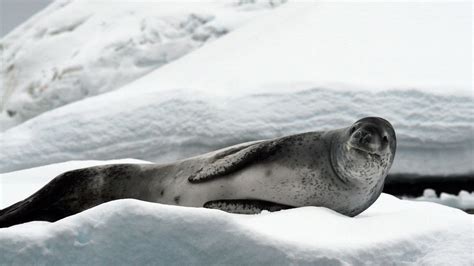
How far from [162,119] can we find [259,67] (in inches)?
27.5

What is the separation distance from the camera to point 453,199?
4012 millimetres

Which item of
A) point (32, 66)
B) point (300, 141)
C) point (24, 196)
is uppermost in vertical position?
point (300, 141)

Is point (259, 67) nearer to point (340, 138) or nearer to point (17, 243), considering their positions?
point (340, 138)

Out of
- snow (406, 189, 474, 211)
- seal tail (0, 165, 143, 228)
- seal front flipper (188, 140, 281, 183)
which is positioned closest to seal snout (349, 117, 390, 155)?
seal front flipper (188, 140, 281, 183)

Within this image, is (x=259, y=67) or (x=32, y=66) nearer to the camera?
(x=259, y=67)

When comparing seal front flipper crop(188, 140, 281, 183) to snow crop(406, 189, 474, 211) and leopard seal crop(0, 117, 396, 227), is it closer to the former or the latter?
leopard seal crop(0, 117, 396, 227)

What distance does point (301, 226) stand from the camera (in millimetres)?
1936

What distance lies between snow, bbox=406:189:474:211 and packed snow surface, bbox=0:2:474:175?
10 centimetres

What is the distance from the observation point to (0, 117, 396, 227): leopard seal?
223 cm

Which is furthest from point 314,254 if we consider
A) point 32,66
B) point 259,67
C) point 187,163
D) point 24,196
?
point 32,66

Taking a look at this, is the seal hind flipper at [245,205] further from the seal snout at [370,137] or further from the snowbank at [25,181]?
the snowbank at [25,181]

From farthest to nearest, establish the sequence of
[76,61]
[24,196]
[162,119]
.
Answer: [76,61]
[162,119]
[24,196]

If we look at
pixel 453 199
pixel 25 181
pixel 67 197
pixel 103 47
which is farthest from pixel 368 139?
pixel 103 47

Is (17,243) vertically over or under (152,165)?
over
